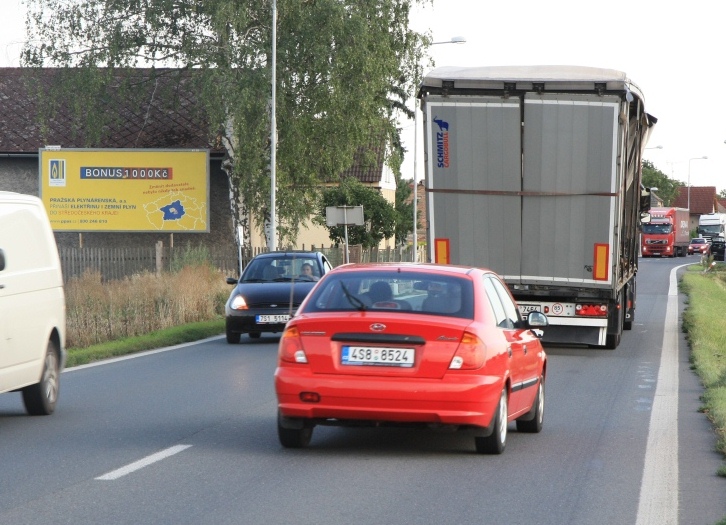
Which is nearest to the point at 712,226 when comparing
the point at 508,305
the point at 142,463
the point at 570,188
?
the point at 570,188

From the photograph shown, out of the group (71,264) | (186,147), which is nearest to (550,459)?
(71,264)

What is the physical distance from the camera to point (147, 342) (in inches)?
819

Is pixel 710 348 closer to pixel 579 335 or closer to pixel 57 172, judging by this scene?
pixel 579 335

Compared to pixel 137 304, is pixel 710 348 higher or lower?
lower

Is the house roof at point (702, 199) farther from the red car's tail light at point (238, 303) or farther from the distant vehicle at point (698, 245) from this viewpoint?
the red car's tail light at point (238, 303)

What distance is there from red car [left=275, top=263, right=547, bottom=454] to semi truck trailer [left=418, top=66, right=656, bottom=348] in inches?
352

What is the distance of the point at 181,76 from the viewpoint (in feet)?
140

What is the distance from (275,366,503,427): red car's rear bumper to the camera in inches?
359

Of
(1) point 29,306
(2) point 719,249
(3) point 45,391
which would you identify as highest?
(1) point 29,306

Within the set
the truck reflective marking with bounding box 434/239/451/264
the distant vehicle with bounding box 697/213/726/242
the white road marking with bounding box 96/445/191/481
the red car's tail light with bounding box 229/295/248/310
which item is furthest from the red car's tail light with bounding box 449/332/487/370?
the distant vehicle with bounding box 697/213/726/242

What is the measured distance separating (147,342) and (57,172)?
2443cm

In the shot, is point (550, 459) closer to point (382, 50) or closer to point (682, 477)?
point (682, 477)

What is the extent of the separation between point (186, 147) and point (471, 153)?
2941 cm

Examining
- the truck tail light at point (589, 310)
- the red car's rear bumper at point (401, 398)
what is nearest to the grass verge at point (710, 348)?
the truck tail light at point (589, 310)
